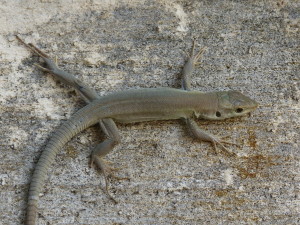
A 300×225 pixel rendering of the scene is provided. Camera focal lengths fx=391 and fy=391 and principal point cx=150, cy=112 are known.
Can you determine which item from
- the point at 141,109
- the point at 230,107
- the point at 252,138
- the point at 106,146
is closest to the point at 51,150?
the point at 106,146

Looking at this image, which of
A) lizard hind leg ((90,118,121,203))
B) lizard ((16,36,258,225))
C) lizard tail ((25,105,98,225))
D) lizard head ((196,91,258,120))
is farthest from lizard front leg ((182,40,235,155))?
lizard tail ((25,105,98,225))

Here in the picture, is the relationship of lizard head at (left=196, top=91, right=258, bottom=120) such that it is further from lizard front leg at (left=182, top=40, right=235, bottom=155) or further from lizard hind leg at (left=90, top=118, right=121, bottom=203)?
lizard hind leg at (left=90, top=118, right=121, bottom=203)

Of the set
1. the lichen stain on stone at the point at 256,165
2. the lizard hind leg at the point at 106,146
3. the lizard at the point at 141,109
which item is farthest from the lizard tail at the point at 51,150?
the lichen stain on stone at the point at 256,165

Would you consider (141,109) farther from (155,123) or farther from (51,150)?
(51,150)

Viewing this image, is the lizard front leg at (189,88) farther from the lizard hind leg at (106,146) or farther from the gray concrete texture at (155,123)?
the lizard hind leg at (106,146)

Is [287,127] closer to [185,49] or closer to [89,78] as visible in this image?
[185,49]

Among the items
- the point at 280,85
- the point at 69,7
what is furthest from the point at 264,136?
the point at 69,7
